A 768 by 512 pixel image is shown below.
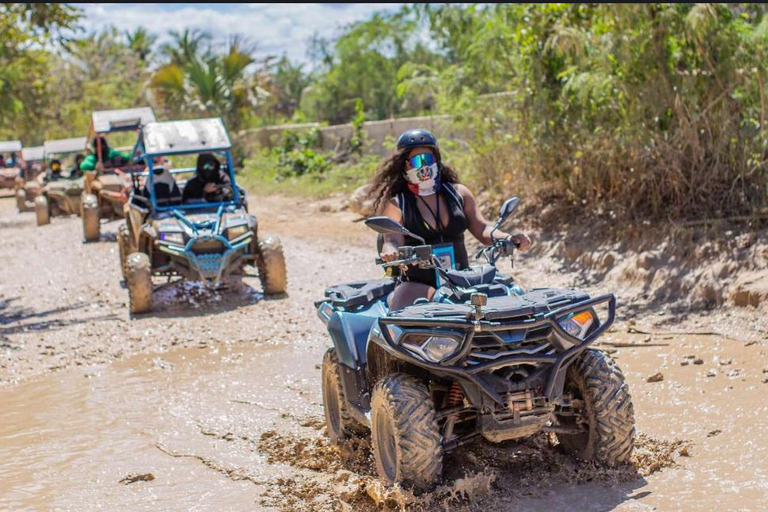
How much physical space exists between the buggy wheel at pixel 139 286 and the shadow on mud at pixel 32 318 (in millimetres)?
253

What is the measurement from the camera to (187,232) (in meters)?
10.5

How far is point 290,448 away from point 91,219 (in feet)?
38.7

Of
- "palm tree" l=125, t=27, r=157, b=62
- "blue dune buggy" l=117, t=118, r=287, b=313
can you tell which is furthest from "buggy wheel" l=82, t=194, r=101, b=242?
"palm tree" l=125, t=27, r=157, b=62

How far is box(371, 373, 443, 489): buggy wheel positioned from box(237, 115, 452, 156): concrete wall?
35.0ft

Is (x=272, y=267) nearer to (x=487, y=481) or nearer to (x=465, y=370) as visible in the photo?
(x=487, y=481)

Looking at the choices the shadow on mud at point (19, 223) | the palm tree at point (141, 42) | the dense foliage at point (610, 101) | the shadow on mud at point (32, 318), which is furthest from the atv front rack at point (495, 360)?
the palm tree at point (141, 42)

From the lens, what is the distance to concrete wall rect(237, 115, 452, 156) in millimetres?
18062

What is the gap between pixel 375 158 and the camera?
20.6 m

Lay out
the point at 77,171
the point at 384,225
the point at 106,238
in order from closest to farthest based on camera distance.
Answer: the point at 384,225, the point at 106,238, the point at 77,171

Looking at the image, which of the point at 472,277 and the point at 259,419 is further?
the point at 259,419

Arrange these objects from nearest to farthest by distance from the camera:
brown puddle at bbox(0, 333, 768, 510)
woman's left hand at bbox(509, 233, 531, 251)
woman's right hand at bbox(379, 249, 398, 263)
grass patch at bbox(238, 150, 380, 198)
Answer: brown puddle at bbox(0, 333, 768, 510)
woman's right hand at bbox(379, 249, 398, 263)
woman's left hand at bbox(509, 233, 531, 251)
grass patch at bbox(238, 150, 380, 198)

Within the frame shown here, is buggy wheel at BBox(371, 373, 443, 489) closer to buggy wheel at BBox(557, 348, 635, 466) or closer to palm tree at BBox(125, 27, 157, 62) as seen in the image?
buggy wheel at BBox(557, 348, 635, 466)

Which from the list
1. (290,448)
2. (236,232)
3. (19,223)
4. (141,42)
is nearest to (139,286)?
(236,232)

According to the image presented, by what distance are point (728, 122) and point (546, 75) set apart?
114 inches
